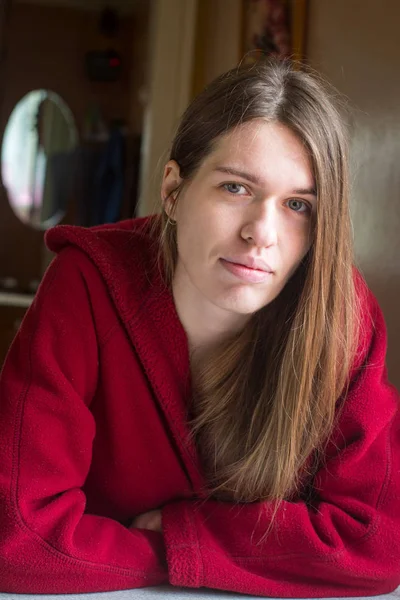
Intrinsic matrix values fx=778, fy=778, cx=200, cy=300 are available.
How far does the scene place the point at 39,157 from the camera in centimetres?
430

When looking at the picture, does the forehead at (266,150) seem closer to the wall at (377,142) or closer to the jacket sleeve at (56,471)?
the jacket sleeve at (56,471)

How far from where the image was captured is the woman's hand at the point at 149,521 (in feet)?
3.45

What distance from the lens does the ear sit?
3.55 feet

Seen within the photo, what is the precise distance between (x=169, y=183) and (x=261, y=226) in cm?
19

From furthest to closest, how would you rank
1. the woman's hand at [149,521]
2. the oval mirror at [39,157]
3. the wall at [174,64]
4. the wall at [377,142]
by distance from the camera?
the oval mirror at [39,157] → the wall at [174,64] → the wall at [377,142] → the woman's hand at [149,521]

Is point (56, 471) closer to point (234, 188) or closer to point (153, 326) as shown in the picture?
point (153, 326)

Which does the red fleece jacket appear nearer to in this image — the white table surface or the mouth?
the white table surface

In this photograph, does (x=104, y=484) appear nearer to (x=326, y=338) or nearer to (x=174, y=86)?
(x=326, y=338)

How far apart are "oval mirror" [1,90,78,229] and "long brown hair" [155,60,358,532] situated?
3.33 meters

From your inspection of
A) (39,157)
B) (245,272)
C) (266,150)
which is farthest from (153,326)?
(39,157)

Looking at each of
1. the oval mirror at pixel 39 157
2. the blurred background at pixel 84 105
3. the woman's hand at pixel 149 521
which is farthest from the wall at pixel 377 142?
the oval mirror at pixel 39 157

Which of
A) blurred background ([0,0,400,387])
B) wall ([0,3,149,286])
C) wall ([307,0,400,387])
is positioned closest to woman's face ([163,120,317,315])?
wall ([307,0,400,387])

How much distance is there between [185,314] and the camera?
111 centimetres

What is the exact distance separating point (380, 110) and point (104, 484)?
88 centimetres
